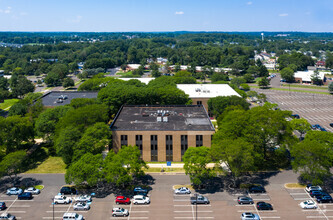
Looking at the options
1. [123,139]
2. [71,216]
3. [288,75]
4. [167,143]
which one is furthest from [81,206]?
[288,75]

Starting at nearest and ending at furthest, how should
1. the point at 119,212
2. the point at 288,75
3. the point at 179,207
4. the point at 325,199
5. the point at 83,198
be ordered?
1. the point at 119,212
2. the point at 179,207
3. the point at 325,199
4. the point at 83,198
5. the point at 288,75

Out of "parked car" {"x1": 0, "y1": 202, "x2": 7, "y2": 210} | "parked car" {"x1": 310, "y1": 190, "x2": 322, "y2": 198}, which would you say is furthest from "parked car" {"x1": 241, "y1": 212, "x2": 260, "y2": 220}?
"parked car" {"x1": 0, "y1": 202, "x2": 7, "y2": 210}

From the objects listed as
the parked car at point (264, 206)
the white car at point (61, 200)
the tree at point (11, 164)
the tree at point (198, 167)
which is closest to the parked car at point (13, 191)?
the tree at point (11, 164)

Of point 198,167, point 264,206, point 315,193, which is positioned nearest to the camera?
point 264,206

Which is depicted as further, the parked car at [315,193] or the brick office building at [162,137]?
the brick office building at [162,137]

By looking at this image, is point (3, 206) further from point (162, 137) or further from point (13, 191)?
point (162, 137)

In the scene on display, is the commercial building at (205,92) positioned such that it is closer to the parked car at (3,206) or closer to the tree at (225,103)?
the tree at (225,103)
